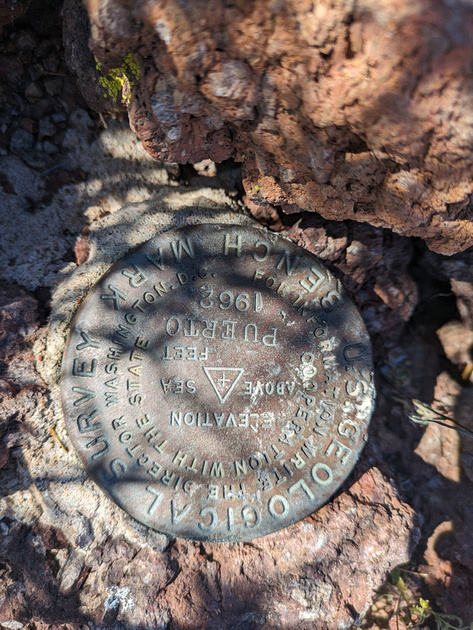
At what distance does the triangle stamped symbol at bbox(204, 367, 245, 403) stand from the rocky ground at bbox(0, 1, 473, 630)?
0.67 meters

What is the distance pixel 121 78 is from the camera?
1.37 m

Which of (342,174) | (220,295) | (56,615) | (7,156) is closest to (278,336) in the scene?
(220,295)

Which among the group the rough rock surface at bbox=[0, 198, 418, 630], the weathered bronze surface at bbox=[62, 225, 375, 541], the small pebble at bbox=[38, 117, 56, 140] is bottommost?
the rough rock surface at bbox=[0, 198, 418, 630]

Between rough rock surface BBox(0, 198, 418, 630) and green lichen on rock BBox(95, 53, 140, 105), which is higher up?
green lichen on rock BBox(95, 53, 140, 105)

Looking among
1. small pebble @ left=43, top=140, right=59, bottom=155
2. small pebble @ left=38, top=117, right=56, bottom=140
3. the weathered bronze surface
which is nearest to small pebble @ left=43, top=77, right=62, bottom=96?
small pebble @ left=38, top=117, right=56, bottom=140

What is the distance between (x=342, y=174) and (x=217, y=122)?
1.55 ft

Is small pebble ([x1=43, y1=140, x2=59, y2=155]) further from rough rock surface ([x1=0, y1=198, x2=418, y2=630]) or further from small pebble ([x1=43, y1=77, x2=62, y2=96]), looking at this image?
rough rock surface ([x1=0, y1=198, x2=418, y2=630])

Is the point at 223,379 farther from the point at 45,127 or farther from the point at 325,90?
the point at 45,127

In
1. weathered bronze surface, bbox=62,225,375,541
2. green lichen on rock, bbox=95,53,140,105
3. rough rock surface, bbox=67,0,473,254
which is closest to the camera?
rough rock surface, bbox=67,0,473,254

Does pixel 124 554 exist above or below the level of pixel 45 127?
below

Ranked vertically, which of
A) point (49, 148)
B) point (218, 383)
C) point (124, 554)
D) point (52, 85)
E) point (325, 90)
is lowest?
point (124, 554)

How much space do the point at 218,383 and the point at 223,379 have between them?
0.03m

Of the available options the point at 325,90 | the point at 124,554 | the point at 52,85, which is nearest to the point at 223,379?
the point at 124,554

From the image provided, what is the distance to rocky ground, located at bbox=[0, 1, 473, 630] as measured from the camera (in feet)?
5.19
